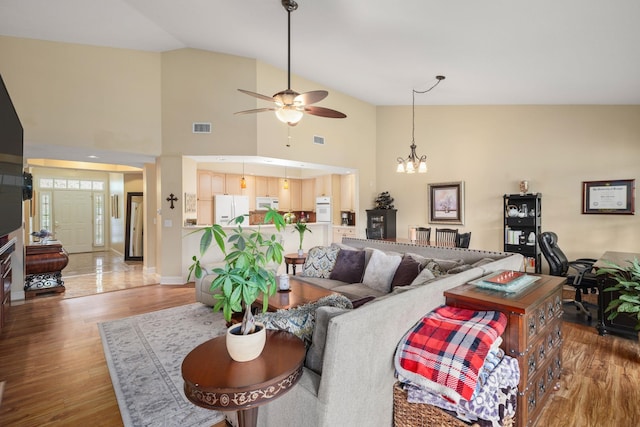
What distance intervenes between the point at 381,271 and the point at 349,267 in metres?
0.50

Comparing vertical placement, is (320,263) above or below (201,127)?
below

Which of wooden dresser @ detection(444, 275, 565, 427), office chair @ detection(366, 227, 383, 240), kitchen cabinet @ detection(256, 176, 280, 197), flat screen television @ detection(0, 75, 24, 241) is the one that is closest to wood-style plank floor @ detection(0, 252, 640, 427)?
wooden dresser @ detection(444, 275, 565, 427)

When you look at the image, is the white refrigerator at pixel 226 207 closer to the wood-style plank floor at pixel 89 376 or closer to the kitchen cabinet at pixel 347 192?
the kitchen cabinet at pixel 347 192

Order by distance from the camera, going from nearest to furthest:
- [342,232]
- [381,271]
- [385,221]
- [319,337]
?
[319,337]
[381,271]
[385,221]
[342,232]

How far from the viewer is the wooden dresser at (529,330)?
1.78 meters

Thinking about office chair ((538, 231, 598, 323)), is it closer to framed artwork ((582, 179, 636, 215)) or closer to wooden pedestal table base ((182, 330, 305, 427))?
framed artwork ((582, 179, 636, 215))

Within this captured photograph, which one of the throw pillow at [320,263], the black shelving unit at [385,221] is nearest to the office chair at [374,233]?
the black shelving unit at [385,221]

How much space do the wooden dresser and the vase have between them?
1.30 meters

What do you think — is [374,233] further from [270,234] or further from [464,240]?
[270,234]

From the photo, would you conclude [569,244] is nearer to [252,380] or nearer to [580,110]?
[580,110]

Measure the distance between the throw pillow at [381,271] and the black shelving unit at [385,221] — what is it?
341 cm

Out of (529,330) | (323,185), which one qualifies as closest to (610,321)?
(529,330)

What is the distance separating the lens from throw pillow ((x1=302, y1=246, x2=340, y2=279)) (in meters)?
4.12

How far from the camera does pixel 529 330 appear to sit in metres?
1.85
